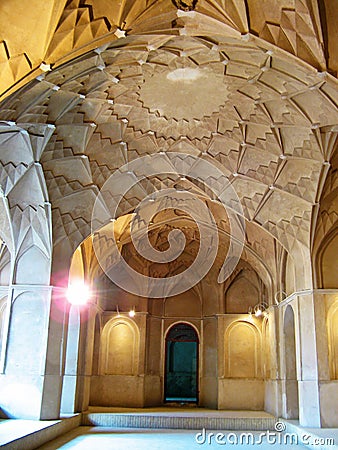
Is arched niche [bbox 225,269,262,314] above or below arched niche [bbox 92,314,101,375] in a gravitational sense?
above

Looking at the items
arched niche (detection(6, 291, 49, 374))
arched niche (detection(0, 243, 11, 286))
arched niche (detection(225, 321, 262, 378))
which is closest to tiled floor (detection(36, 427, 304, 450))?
arched niche (detection(6, 291, 49, 374))

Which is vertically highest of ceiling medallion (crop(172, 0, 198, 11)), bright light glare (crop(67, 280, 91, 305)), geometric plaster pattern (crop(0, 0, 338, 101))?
ceiling medallion (crop(172, 0, 198, 11))

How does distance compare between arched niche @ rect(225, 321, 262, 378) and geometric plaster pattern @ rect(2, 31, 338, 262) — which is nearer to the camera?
geometric plaster pattern @ rect(2, 31, 338, 262)

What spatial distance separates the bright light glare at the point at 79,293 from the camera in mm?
15539

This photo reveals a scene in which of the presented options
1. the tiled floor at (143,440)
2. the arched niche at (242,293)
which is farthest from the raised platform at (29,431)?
the arched niche at (242,293)

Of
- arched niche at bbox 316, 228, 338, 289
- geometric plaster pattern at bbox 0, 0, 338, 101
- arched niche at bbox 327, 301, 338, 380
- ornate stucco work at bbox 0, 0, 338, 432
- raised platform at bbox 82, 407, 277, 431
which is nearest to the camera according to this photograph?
geometric plaster pattern at bbox 0, 0, 338, 101

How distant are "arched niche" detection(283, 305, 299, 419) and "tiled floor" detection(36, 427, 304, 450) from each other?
1.43 meters

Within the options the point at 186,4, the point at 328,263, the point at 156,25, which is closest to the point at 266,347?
the point at 328,263

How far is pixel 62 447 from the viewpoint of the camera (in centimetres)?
1071

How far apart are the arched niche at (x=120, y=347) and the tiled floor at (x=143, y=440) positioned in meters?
5.08

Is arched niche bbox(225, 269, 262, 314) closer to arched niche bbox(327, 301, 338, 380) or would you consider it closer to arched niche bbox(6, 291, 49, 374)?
arched niche bbox(327, 301, 338, 380)

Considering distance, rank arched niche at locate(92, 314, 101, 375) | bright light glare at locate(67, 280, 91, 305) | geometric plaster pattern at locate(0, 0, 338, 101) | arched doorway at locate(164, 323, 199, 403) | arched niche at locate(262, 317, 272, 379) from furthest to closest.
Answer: arched doorway at locate(164, 323, 199, 403), arched niche at locate(92, 314, 101, 375), arched niche at locate(262, 317, 272, 379), bright light glare at locate(67, 280, 91, 305), geometric plaster pattern at locate(0, 0, 338, 101)

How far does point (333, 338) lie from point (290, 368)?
269 cm

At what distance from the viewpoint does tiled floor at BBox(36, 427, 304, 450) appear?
432 inches
